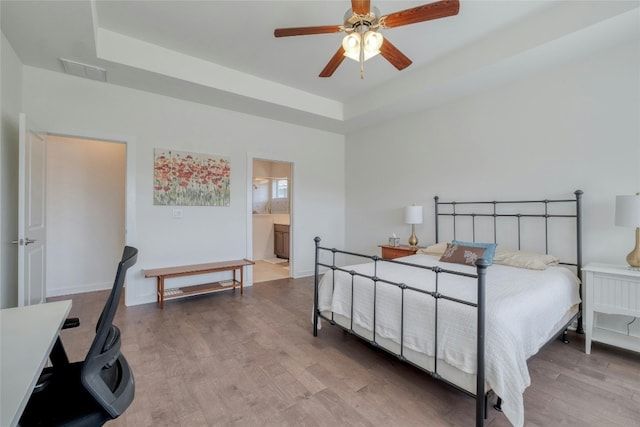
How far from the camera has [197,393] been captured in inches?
76.1

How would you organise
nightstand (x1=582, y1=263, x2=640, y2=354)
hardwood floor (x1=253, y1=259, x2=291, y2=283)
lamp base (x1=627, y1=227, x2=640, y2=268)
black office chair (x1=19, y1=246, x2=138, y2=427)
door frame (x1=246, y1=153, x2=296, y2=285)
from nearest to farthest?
black office chair (x1=19, y1=246, x2=138, y2=427) → nightstand (x1=582, y1=263, x2=640, y2=354) → lamp base (x1=627, y1=227, x2=640, y2=268) → door frame (x1=246, y1=153, x2=296, y2=285) → hardwood floor (x1=253, y1=259, x2=291, y2=283)

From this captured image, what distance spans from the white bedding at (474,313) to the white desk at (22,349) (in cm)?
183

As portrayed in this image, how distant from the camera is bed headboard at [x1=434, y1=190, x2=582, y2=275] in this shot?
295 centimetres

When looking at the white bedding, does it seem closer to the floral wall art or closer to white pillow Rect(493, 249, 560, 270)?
white pillow Rect(493, 249, 560, 270)

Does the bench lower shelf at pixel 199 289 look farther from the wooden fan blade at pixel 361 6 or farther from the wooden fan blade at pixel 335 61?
the wooden fan blade at pixel 361 6

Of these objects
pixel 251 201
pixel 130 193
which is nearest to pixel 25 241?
pixel 130 193

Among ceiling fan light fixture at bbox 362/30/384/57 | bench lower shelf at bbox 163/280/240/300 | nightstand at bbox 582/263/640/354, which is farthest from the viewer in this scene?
bench lower shelf at bbox 163/280/240/300

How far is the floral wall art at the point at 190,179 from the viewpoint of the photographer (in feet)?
12.6

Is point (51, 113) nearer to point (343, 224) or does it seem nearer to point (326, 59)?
point (326, 59)

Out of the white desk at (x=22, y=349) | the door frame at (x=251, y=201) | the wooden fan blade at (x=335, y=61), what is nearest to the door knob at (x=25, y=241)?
the white desk at (x=22, y=349)

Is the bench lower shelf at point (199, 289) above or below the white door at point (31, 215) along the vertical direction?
below

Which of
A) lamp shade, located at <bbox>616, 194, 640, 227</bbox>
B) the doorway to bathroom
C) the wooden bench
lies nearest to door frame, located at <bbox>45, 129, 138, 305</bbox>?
the wooden bench

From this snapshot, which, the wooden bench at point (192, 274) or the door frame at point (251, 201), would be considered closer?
the wooden bench at point (192, 274)

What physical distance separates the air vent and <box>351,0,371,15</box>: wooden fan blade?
2783 mm
